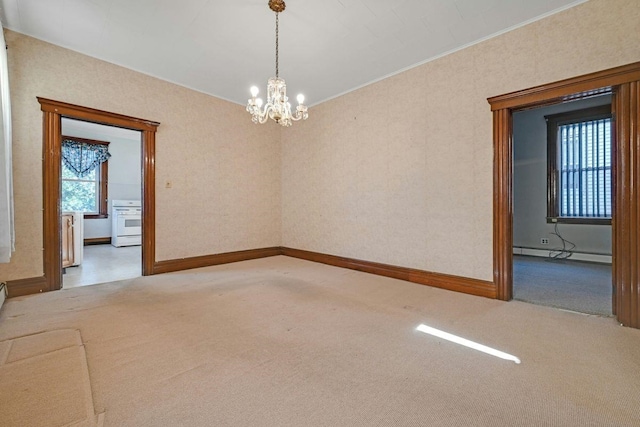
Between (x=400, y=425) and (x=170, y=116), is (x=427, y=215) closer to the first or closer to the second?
(x=400, y=425)

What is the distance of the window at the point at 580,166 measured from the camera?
4754 millimetres

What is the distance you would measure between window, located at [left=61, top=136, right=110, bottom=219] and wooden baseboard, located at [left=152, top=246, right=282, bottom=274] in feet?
15.1

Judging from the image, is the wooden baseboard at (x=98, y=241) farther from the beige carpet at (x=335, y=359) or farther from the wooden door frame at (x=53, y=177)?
the beige carpet at (x=335, y=359)

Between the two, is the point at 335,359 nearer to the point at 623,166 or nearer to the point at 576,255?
the point at 623,166

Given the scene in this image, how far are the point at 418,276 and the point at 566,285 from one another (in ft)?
5.86

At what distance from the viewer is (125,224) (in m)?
6.88

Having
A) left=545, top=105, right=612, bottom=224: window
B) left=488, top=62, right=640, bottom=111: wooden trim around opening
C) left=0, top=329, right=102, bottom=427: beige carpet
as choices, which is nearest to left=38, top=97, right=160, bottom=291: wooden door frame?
left=0, top=329, right=102, bottom=427: beige carpet

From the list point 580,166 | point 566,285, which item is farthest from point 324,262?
point 580,166

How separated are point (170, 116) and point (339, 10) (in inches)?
116

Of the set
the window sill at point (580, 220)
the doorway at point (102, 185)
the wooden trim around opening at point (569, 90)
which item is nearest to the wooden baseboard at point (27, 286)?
the doorway at point (102, 185)

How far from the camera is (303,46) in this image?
318cm

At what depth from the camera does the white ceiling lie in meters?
2.55

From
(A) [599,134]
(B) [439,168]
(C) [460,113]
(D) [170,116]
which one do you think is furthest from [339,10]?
(A) [599,134]

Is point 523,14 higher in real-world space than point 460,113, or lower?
higher
